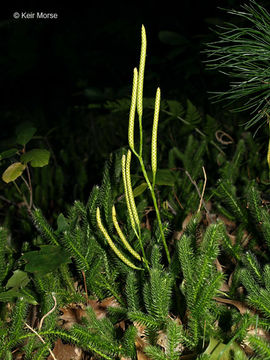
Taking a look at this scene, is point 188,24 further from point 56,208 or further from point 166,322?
point 166,322

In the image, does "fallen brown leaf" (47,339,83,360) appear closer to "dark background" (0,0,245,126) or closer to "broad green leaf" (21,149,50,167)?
"broad green leaf" (21,149,50,167)

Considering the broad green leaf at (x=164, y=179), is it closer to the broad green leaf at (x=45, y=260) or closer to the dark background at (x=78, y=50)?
the broad green leaf at (x=45, y=260)

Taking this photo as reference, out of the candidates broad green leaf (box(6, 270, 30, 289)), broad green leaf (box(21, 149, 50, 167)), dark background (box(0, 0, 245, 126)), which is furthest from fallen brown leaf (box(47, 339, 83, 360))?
dark background (box(0, 0, 245, 126))

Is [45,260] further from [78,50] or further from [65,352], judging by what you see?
[78,50]

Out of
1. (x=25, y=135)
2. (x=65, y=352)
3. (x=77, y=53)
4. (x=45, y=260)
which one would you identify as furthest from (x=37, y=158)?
(x=77, y=53)

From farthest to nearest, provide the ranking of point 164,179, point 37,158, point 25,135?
point 25,135
point 164,179
point 37,158

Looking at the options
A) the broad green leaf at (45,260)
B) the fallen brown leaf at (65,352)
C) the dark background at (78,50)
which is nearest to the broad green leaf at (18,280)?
the broad green leaf at (45,260)
